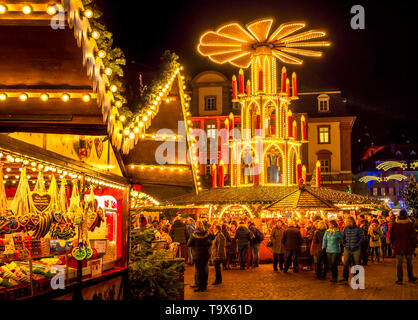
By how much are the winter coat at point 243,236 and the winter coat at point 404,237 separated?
5901 millimetres

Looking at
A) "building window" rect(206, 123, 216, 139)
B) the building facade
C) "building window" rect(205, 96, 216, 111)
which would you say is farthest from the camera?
the building facade

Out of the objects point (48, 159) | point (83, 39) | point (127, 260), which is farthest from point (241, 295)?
point (83, 39)

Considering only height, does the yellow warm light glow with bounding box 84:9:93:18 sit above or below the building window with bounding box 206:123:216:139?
below

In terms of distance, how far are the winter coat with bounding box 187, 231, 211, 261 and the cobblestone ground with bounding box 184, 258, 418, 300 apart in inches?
34.1

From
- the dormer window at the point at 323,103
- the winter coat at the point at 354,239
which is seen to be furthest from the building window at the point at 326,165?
the winter coat at the point at 354,239

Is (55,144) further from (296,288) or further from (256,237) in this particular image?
(256,237)

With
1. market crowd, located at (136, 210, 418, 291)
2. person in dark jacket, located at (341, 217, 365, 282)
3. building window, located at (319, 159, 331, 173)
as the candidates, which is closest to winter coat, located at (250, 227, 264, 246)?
market crowd, located at (136, 210, 418, 291)

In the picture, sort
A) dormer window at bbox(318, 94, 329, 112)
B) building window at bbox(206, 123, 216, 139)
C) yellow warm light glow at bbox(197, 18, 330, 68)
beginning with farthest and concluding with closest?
dormer window at bbox(318, 94, 329, 112)
building window at bbox(206, 123, 216, 139)
yellow warm light glow at bbox(197, 18, 330, 68)

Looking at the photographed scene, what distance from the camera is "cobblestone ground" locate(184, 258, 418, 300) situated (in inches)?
452

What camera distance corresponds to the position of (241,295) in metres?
11.9

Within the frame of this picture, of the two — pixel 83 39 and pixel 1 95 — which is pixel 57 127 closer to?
pixel 1 95

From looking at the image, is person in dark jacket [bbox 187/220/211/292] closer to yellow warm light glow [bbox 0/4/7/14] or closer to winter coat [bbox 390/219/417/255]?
winter coat [bbox 390/219/417/255]

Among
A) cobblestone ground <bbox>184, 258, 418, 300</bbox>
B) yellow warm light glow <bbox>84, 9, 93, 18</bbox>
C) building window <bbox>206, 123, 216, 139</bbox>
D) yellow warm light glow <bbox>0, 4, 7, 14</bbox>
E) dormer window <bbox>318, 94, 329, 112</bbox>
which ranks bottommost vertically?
cobblestone ground <bbox>184, 258, 418, 300</bbox>
